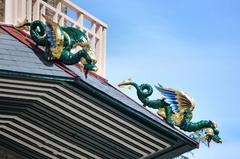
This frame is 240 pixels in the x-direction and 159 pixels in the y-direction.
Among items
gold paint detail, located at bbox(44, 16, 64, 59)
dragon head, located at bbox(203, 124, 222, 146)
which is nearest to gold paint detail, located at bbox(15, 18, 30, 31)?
gold paint detail, located at bbox(44, 16, 64, 59)

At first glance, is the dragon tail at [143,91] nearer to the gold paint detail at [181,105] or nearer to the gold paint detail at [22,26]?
the gold paint detail at [181,105]

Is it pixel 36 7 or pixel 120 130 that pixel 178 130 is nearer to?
pixel 120 130

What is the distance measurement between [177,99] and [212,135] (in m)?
1.01

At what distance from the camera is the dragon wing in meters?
19.2

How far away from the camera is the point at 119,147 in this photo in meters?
19.4

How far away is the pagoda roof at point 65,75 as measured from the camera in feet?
56.0

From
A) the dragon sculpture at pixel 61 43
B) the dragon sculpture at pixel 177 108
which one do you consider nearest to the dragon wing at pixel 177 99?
the dragon sculpture at pixel 177 108

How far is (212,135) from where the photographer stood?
1948 centimetres

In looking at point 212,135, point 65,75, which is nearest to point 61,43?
point 65,75

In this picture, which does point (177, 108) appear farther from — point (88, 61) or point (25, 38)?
point (25, 38)

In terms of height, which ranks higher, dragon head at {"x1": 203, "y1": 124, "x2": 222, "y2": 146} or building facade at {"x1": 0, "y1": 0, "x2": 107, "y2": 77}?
building facade at {"x1": 0, "y1": 0, "x2": 107, "y2": 77}

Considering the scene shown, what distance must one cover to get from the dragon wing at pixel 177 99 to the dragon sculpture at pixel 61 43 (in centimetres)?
210

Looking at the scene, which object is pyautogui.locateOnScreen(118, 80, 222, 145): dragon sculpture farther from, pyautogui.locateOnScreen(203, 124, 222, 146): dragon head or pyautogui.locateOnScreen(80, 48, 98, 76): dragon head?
pyautogui.locateOnScreen(80, 48, 98, 76): dragon head

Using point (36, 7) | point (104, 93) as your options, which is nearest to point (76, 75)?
point (104, 93)
